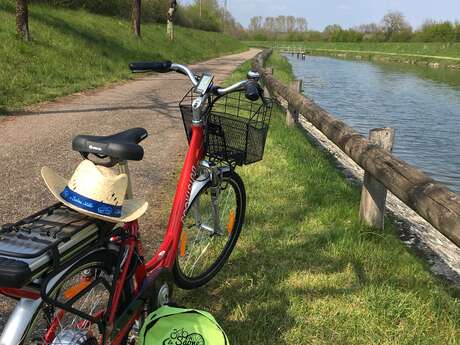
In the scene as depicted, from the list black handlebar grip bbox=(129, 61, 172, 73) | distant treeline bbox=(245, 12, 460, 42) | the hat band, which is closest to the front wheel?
black handlebar grip bbox=(129, 61, 172, 73)

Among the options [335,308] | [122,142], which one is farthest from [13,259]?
[335,308]

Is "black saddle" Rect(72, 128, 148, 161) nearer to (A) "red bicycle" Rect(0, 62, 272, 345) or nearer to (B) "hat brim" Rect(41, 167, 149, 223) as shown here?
(A) "red bicycle" Rect(0, 62, 272, 345)

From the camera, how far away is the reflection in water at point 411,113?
9484 millimetres

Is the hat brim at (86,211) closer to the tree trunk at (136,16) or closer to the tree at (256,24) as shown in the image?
the tree trunk at (136,16)

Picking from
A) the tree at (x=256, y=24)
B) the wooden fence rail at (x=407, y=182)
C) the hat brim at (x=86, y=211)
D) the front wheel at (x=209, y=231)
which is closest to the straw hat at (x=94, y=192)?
the hat brim at (x=86, y=211)

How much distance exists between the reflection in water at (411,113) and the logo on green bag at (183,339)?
7.08 m

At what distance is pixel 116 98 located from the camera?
10.2 metres

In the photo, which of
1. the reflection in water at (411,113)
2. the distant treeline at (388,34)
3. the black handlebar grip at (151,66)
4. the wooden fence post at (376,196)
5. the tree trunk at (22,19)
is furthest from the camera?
the distant treeline at (388,34)

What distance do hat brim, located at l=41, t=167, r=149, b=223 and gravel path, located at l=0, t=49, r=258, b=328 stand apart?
1196 mm

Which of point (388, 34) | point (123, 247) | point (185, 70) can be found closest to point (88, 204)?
point (123, 247)

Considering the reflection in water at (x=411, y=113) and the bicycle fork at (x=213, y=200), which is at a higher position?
the bicycle fork at (x=213, y=200)

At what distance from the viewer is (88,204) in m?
1.73

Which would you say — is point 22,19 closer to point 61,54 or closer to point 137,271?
point 61,54

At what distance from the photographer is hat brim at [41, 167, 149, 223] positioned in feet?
5.72
